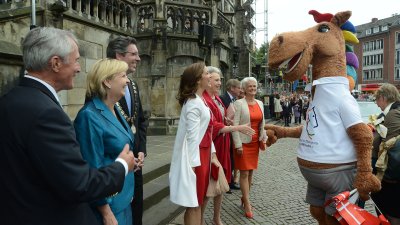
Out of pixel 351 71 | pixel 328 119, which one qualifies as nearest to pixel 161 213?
pixel 328 119

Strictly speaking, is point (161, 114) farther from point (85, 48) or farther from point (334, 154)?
point (334, 154)

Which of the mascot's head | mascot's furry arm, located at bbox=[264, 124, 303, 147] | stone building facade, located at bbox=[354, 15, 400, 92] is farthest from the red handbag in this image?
stone building facade, located at bbox=[354, 15, 400, 92]

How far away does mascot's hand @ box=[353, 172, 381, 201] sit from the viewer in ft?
8.48

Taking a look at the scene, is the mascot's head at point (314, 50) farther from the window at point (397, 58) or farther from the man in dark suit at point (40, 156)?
the window at point (397, 58)

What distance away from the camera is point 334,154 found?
275 cm

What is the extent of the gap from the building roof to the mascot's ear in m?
72.5

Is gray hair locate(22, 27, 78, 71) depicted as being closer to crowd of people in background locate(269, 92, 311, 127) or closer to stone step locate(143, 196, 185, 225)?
stone step locate(143, 196, 185, 225)

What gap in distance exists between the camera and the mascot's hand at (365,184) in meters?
2.59

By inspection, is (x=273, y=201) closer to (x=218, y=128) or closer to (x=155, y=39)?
(x=218, y=128)

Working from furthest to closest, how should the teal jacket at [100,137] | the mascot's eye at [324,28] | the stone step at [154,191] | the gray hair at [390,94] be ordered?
the stone step at [154,191]
the gray hair at [390,94]
the mascot's eye at [324,28]
the teal jacket at [100,137]

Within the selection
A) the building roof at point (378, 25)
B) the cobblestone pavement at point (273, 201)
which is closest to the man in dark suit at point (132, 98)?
the cobblestone pavement at point (273, 201)

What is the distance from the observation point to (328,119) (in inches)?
110

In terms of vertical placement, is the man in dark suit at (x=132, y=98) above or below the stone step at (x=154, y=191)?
above

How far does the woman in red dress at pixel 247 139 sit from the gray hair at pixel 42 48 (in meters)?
3.27
